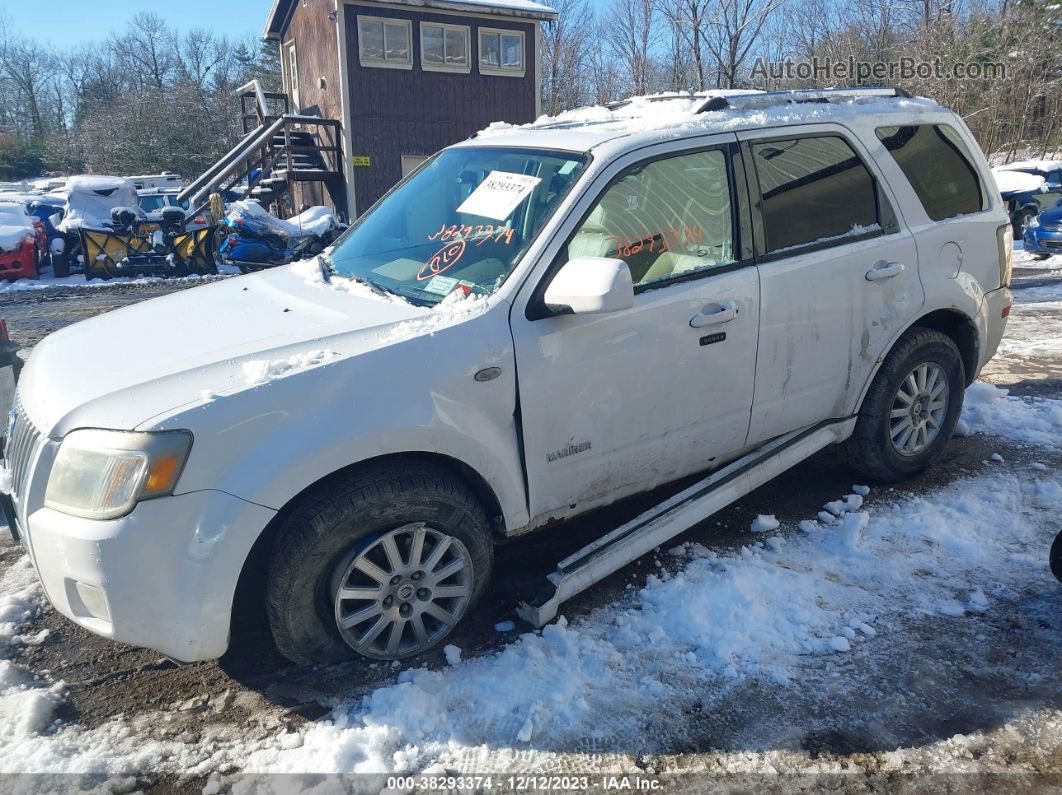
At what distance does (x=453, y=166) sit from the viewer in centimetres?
414

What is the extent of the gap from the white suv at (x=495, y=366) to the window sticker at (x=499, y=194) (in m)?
0.01

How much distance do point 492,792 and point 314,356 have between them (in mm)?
1527

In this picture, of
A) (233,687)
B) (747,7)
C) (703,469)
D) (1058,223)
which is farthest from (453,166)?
(747,7)

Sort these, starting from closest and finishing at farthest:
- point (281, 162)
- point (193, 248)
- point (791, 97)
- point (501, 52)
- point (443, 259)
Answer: point (443, 259), point (791, 97), point (193, 248), point (501, 52), point (281, 162)

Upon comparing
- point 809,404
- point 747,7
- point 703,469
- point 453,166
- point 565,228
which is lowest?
point 703,469

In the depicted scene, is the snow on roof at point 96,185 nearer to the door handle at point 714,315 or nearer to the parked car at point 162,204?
the parked car at point 162,204

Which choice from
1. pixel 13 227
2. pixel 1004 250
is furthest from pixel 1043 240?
pixel 13 227

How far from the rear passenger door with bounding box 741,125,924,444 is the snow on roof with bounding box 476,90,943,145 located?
11 centimetres

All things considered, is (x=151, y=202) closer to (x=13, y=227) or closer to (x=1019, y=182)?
(x=13, y=227)

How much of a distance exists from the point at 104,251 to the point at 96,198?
3.47 metres

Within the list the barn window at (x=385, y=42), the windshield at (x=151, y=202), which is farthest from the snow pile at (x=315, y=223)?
the windshield at (x=151, y=202)

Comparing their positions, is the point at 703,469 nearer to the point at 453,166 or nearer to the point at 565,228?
the point at 565,228

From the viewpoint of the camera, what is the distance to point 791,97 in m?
4.29

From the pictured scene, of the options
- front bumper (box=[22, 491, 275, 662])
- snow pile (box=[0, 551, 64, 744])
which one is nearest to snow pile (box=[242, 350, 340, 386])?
front bumper (box=[22, 491, 275, 662])
